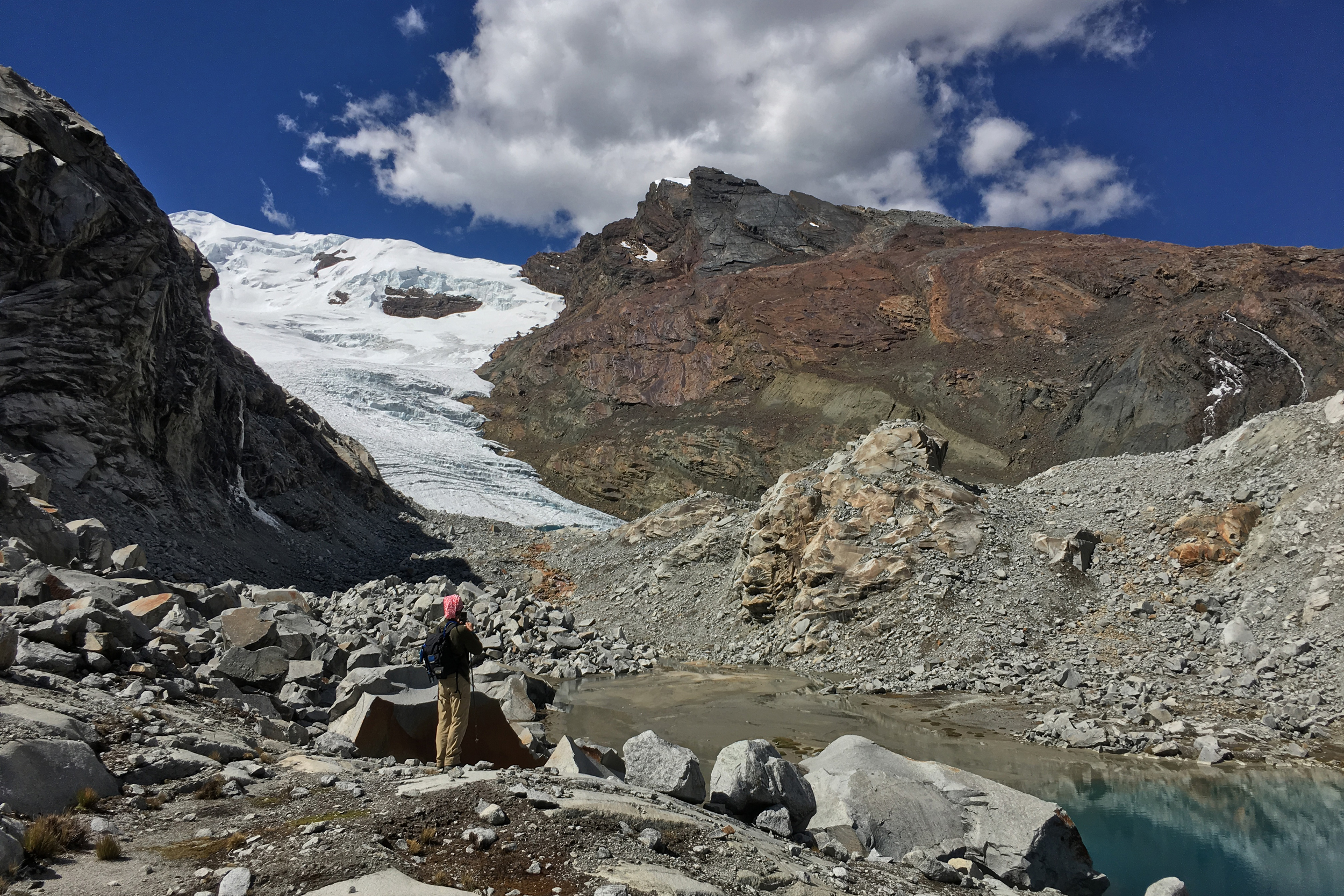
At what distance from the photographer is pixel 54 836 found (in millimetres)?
3701

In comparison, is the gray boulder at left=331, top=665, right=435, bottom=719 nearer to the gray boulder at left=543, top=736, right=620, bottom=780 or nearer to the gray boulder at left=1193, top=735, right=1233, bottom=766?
the gray boulder at left=543, top=736, right=620, bottom=780

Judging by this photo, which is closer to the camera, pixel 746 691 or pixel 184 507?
pixel 746 691

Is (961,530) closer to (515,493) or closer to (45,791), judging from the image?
(45,791)

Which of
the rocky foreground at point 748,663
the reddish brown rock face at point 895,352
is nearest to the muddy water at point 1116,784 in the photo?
the rocky foreground at point 748,663

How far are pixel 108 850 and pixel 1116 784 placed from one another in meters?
10.4

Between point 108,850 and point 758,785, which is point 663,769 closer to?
point 758,785

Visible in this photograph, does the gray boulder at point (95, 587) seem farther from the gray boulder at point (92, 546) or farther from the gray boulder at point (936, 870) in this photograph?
the gray boulder at point (936, 870)

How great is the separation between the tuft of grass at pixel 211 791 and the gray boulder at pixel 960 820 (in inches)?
194

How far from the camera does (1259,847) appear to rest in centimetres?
767

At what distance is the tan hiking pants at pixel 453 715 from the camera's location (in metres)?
6.48

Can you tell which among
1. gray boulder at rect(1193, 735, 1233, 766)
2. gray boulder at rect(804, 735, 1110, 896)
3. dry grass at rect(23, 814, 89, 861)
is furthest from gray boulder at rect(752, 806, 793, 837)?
gray boulder at rect(1193, 735, 1233, 766)

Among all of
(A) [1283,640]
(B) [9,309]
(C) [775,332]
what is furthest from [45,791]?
(C) [775,332]

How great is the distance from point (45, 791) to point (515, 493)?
160 ft

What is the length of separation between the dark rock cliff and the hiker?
16527mm
